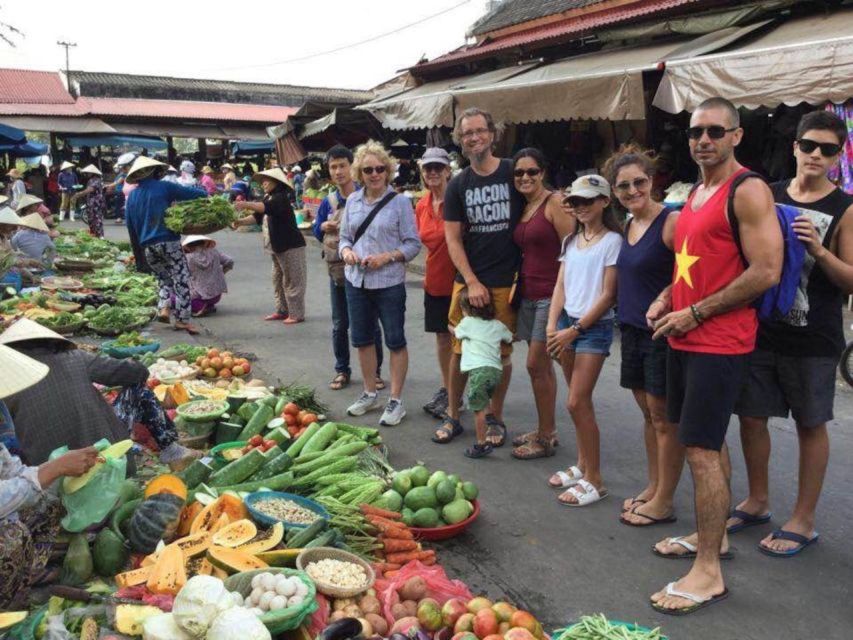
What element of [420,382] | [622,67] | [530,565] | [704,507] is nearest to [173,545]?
[530,565]

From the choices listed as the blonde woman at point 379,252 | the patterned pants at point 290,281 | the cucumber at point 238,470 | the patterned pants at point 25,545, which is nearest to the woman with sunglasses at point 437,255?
the blonde woman at point 379,252

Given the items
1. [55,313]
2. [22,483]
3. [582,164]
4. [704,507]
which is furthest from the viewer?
[582,164]

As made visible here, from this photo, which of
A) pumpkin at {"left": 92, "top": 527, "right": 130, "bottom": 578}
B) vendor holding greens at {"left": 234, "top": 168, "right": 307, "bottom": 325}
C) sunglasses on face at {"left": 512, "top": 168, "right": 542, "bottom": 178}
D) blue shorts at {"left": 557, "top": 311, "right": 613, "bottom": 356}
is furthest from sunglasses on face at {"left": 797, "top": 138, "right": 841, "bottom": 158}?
vendor holding greens at {"left": 234, "top": 168, "right": 307, "bottom": 325}

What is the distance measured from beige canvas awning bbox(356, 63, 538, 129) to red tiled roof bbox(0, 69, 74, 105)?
2311 centimetres

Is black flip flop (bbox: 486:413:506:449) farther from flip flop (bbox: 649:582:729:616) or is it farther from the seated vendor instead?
the seated vendor

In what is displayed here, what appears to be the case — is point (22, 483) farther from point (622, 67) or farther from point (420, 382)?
point (622, 67)

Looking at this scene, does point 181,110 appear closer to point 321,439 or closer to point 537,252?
point 321,439

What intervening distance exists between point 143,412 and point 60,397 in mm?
747

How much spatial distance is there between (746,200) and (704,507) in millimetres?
1336

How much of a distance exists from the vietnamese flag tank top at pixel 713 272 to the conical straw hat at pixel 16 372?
2.70 meters

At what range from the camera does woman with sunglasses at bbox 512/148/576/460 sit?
15.5 ft

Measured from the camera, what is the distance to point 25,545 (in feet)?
9.71

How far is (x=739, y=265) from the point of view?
3113mm

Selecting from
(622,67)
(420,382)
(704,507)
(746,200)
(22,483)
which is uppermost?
(622,67)
